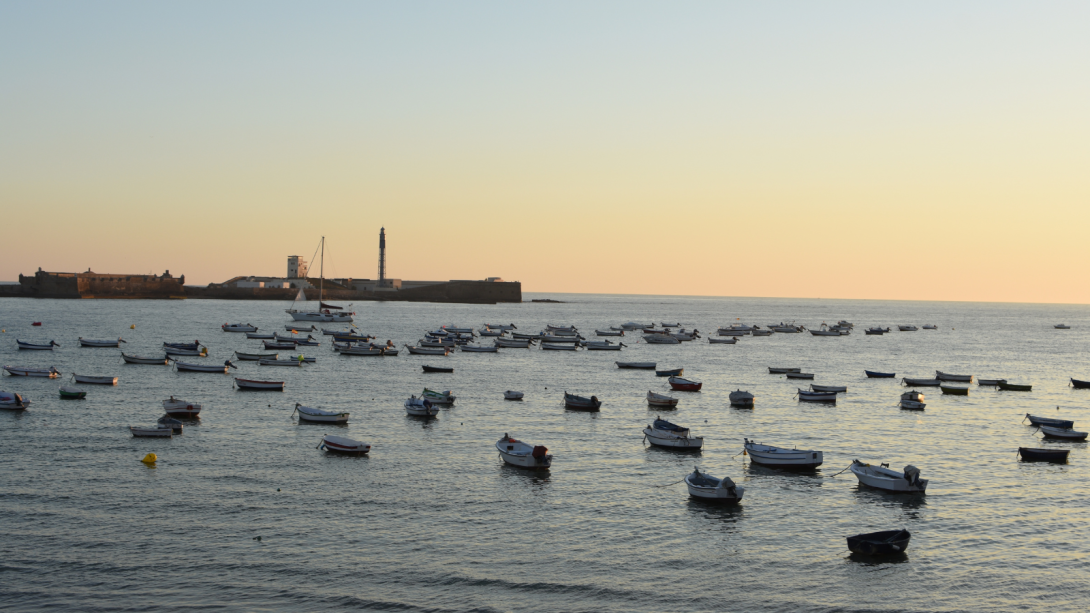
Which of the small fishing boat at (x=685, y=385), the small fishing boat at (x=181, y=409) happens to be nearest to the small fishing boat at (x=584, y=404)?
the small fishing boat at (x=685, y=385)

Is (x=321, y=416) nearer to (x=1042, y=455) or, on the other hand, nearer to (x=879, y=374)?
(x=1042, y=455)

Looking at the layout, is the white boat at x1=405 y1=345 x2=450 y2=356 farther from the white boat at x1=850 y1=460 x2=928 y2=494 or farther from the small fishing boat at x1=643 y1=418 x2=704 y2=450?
the white boat at x1=850 y1=460 x2=928 y2=494

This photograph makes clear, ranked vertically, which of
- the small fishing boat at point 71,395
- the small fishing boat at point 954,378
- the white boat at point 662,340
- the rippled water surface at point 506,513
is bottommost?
the rippled water surface at point 506,513

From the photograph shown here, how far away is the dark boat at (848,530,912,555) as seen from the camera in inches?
1126

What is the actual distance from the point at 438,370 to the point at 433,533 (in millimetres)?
54021

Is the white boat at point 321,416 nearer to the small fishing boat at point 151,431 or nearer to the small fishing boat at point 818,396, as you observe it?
the small fishing boat at point 151,431

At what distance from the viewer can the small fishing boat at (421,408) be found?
54.0m

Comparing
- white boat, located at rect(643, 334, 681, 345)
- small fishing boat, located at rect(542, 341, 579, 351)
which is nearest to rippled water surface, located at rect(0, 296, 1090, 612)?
small fishing boat, located at rect(542, 341, 579, 351)

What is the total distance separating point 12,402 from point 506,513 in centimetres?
3559

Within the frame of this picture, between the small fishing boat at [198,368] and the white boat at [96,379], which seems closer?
the white boat at [96,379]

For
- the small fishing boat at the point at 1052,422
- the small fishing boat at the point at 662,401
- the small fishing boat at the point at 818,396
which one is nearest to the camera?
the small fishing boat at the point at 1052,422

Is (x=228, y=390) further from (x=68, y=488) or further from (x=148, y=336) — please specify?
(x=148, y=336)

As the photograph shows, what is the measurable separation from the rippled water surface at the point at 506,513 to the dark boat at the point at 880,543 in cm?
49

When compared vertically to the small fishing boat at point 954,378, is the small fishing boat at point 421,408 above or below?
below
